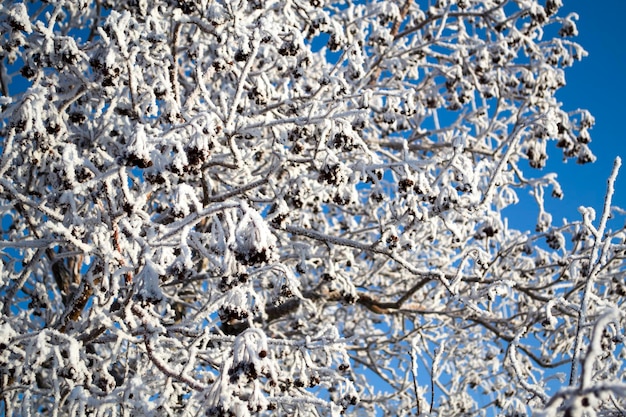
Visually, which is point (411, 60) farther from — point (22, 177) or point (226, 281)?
point (226, 281)

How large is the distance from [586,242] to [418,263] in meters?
2.89

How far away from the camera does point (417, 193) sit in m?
4.16

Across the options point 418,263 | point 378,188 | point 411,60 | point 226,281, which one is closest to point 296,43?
point 378,188

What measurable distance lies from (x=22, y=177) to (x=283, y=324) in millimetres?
4371

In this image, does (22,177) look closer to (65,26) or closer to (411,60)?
(65,26)

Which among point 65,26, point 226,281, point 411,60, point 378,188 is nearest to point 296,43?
point 378,188

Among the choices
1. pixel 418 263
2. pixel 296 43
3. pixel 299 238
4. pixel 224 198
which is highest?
pixel 418 263

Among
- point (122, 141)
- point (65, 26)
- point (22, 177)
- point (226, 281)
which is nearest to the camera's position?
point (226, 281)

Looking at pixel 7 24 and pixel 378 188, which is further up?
pixel 7 24

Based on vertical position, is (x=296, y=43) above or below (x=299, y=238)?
below

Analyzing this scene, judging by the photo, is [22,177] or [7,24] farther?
[22,177]

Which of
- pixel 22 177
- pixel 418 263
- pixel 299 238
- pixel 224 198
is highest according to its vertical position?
pixel 418 263

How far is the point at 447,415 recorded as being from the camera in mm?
7773

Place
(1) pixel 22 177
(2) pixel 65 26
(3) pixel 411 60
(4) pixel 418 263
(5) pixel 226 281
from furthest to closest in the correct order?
(4) pixel 418 263 → (3) pixel 411 60 → (2) pixel 65 26 → (1) pixel 22 177 → (5) pixel 226 281
